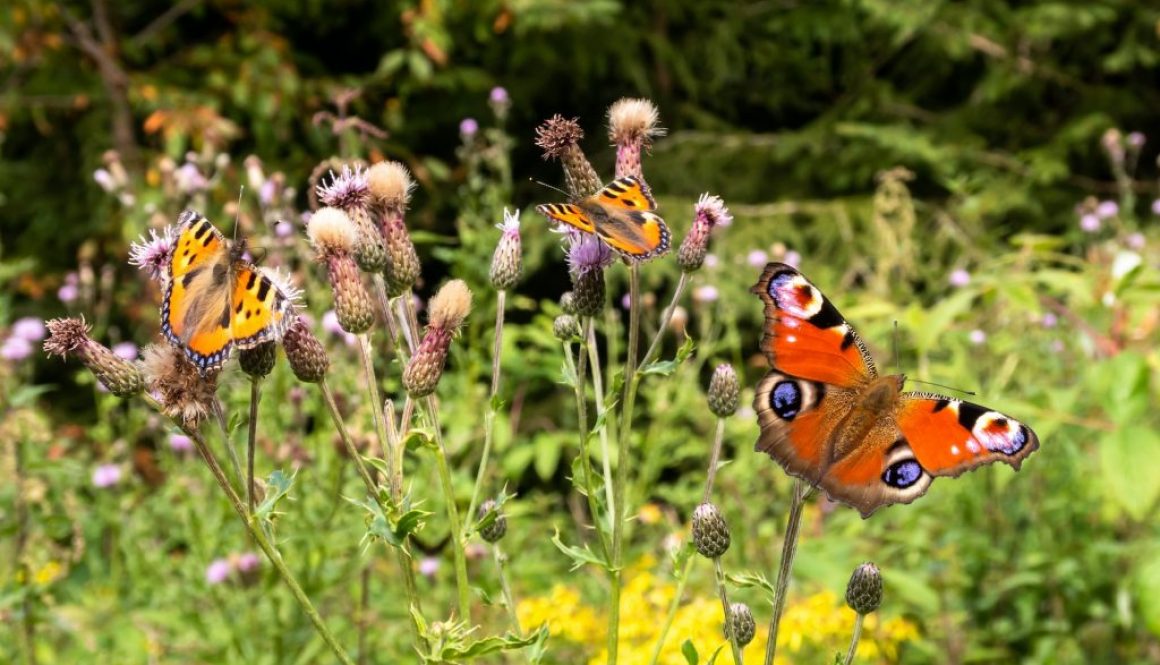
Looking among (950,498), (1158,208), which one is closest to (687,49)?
(1158,208)

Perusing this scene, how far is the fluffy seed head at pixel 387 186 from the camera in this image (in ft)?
6.23

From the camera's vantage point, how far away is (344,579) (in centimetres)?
327

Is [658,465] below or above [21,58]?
below

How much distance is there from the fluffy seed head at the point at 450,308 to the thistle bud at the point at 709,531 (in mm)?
482

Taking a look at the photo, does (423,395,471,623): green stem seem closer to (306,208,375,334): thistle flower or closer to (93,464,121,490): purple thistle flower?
(306,208,375,334): thistle flower

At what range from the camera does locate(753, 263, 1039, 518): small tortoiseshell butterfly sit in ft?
5.88

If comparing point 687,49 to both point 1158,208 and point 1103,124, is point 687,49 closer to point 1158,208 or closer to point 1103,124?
point 1103,124

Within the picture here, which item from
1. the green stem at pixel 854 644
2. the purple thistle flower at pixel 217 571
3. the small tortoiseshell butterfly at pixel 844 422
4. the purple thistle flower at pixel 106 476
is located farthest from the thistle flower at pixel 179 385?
the purple thistle flower at pixel 106 476

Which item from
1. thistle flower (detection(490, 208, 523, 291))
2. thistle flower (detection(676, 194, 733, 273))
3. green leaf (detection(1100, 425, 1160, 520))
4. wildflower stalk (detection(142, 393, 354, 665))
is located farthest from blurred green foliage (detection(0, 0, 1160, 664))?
thistle flower (detection(676, 194, 733, 273))

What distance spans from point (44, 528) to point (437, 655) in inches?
88.3

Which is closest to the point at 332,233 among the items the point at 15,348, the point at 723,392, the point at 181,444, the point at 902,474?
the point at 723,392

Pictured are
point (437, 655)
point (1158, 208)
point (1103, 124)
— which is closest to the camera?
point (437, 655)

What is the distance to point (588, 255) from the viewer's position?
1.87 metres

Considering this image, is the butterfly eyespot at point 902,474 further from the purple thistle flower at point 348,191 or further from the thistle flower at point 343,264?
the purple thistle flower at point 348,191
